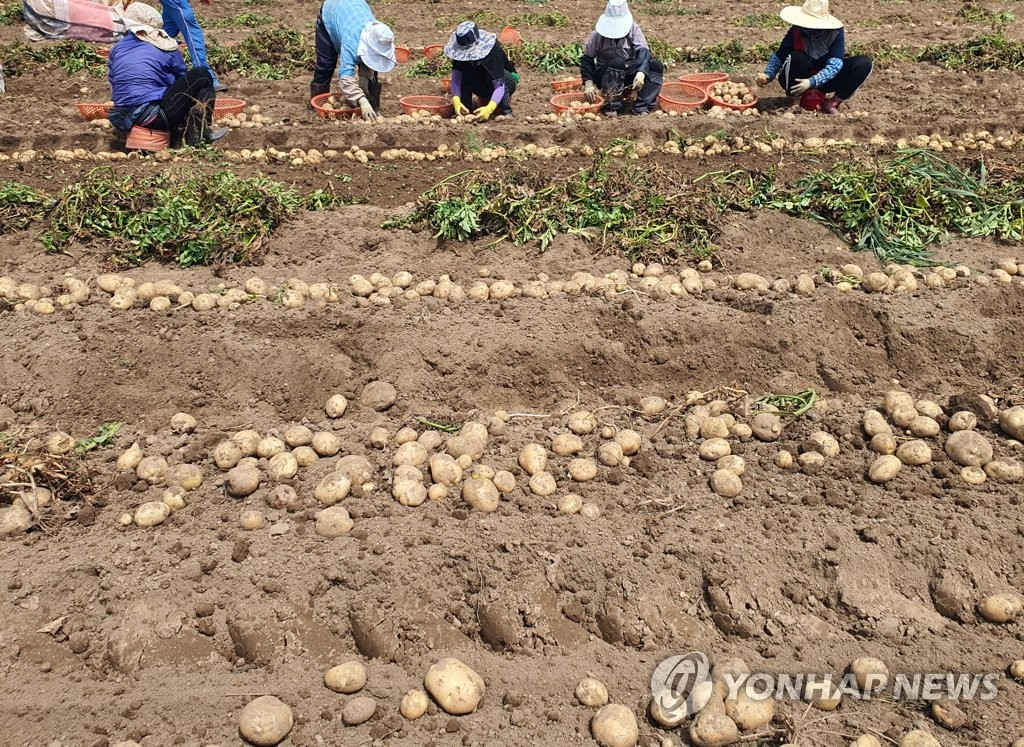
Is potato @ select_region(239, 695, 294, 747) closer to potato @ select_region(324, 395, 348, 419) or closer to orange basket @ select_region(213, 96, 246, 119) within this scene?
potato @ select_region(324, 395, 348, 419)

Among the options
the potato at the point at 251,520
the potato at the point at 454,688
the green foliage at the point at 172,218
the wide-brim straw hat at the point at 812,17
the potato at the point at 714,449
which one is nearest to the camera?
the potato at the point at 454,688

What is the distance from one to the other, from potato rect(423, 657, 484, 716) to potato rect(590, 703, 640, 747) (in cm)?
39

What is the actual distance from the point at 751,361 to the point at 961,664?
5.62ft

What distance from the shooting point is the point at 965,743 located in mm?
2334

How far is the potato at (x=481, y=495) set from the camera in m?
3.09

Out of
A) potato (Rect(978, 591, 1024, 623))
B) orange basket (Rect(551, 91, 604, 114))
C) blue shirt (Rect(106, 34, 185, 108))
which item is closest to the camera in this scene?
potato (Rect(978, 591, 1024, 623))

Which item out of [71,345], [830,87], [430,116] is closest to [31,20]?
[430,116]

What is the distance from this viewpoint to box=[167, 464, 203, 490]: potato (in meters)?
3.24

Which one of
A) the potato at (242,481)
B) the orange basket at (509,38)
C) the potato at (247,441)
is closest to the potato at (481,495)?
the potato at (242,481)

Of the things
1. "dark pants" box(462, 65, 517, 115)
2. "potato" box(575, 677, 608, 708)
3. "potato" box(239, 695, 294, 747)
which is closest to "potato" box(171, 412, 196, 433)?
"potato" box(239, 695, 294, 747)

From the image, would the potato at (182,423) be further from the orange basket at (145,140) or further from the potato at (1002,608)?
the orange basket at (145,140)

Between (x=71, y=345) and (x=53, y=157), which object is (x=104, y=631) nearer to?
(x=71, y=345)

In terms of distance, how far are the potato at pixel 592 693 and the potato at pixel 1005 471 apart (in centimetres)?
193

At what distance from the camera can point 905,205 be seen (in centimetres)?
488
